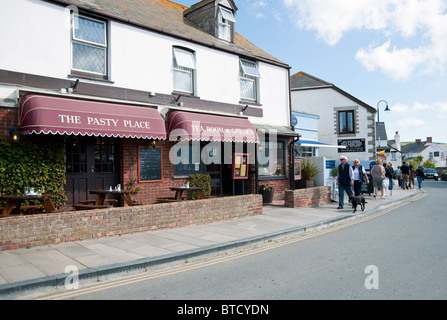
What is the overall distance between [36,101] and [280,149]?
1055 centimetres

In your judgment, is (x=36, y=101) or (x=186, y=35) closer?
(x=36, y=101)

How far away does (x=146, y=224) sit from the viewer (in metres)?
8.38

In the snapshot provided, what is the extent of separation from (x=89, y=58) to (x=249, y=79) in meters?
6.92

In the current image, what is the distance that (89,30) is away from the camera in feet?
33.2

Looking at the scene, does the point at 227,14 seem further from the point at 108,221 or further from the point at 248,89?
the point at 108,221

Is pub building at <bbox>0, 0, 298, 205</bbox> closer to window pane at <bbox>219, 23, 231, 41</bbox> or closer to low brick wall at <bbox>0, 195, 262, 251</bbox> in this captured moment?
window pane at <bbox>219, 23, 231, 41</bbox>

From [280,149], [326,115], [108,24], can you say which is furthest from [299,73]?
[108,24]

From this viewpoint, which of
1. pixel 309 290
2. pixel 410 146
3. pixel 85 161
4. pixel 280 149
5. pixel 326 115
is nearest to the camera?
pixel 309 290

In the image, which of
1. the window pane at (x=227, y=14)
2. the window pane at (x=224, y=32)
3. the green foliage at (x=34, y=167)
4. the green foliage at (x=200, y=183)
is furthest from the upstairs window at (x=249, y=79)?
the green foliage at (x=34, y=167)

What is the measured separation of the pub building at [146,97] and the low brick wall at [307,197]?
5.82 feet

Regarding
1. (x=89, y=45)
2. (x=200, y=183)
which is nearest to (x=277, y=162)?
(x=200, y=183)

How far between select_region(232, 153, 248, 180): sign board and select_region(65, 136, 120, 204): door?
165 inches

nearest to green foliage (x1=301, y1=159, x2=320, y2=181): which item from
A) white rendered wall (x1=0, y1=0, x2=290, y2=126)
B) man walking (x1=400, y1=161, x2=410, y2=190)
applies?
white rendered wall (x1=0, y1=0, x2=290, y2=126)
